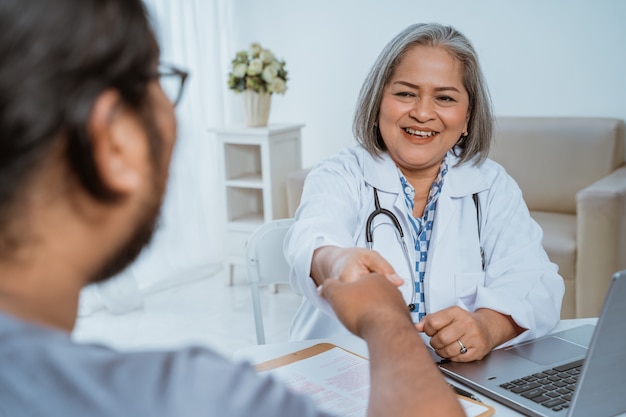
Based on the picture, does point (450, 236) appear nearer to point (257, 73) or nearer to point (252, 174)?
point (257, 73)

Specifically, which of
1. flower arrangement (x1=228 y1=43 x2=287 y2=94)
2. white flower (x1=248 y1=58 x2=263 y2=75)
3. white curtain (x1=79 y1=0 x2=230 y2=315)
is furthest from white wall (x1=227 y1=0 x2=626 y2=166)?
white flower (x1=248 y1=58 x2=263 y2=75)

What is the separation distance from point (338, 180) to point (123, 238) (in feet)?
3.63

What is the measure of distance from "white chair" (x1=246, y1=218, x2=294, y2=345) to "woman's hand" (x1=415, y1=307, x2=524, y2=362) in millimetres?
565

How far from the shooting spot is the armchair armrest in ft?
8.90

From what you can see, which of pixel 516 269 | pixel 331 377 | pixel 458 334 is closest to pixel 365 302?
pixel 331 377

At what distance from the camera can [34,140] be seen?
44 cm

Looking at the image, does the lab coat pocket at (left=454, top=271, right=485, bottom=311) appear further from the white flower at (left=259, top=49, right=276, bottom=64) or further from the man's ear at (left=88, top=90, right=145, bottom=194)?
the white flower at (left=259, top=49, right=276, bottom=64)

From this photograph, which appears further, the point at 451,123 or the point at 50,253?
the point at 451,123

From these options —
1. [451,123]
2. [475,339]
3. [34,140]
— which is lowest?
[475,339]

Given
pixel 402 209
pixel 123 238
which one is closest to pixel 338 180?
pixel 402 209

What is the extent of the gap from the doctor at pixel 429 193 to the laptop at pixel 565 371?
17cm

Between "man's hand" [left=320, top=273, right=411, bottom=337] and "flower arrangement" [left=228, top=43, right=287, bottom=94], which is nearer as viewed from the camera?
"man's hand" [left=320, top=273, right=411, bottom=337]

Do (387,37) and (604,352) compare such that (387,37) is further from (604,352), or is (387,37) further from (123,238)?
(123,238)

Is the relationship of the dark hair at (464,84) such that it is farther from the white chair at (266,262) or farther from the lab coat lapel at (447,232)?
the white chair at (266,262)
